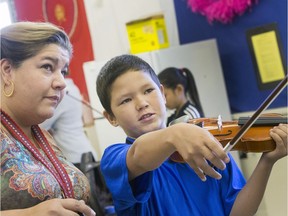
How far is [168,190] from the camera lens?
23.8 inches

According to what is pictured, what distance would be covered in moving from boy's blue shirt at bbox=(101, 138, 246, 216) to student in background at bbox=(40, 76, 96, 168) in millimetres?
156

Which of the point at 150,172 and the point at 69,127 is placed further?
the point at 69,127

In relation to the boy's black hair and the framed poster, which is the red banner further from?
the framed poster

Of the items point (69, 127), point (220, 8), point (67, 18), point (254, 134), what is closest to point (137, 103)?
point (254, 134)

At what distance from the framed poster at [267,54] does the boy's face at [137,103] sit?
0.39 meters

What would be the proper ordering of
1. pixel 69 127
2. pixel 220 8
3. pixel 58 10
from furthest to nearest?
pixel 220 8, pixel 58 10, pixel 69 127

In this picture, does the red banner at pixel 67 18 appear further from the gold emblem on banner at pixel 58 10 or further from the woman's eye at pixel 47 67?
the woman's eye at pixel 47 67

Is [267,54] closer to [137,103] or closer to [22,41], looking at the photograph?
[137,103]

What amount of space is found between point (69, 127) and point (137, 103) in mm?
369

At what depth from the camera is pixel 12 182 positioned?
1.69 feet

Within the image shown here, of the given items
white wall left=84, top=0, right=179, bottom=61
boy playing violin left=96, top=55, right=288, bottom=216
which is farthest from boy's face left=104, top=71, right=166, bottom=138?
white wall left=84, top=0, right=179, bottom=61

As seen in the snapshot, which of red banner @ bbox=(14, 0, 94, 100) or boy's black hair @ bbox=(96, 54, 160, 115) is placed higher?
red banner @ bbox=(14, 0, 94, 100)

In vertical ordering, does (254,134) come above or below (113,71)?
below

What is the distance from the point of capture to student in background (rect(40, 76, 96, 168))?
758mm
